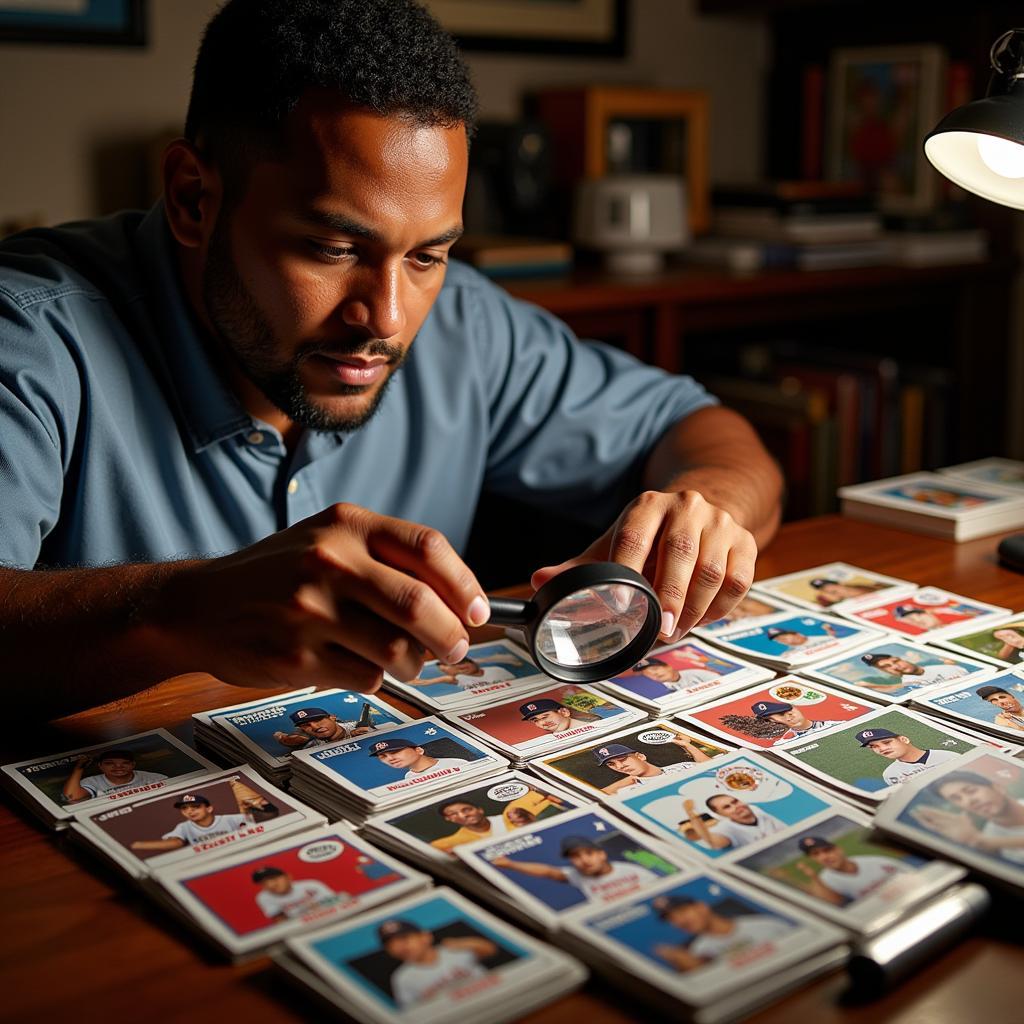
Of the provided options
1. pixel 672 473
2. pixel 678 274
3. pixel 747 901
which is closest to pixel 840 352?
pixel 678 274

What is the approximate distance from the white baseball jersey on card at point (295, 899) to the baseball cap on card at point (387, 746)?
18 centimetres

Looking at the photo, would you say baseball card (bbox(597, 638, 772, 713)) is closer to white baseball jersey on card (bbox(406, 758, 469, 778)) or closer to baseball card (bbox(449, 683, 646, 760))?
baseball card (bbox(449, 683, 646, 760))

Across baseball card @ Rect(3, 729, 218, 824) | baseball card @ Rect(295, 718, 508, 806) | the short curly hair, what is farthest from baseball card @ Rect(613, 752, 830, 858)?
the short curly hair

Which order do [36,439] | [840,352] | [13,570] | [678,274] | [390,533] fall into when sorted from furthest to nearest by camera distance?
[840,352] < [678,274] < [36,439] < [13,570] < [390,533]

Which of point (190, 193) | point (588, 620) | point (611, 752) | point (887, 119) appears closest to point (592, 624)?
point (588, 620)

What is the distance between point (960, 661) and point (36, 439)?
0.92 metres

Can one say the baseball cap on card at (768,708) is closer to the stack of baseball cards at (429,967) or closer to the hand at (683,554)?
the hand at (683,554)

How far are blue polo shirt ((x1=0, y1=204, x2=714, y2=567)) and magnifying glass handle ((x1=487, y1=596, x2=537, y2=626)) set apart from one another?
0.51 m

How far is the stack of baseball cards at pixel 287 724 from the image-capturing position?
98 centimetres

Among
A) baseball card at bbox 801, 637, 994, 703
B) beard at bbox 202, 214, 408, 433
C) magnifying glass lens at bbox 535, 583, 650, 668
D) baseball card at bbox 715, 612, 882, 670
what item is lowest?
baseball card at bbox 801, 637, 994, 703

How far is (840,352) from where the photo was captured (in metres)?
3.29

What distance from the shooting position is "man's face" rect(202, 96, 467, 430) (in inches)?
50.4

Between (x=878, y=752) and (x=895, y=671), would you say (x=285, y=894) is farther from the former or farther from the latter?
(x=895, y=671)

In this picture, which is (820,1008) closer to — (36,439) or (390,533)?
(390,533)
